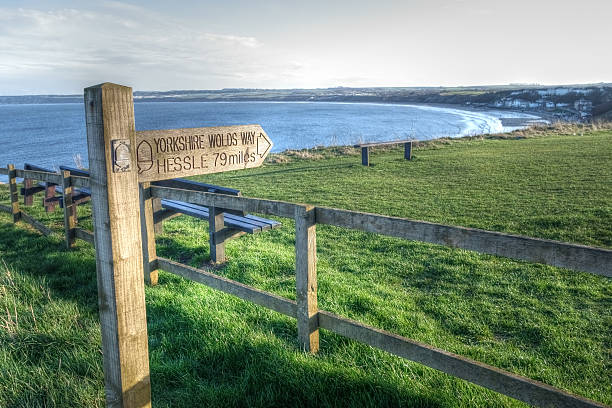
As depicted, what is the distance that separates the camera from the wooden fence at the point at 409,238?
2.18 m

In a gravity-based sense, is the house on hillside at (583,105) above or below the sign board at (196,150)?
above

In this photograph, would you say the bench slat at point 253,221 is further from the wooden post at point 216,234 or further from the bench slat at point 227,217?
the wooden post at point 216,234

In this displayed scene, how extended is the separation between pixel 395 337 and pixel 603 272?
47.3 inches

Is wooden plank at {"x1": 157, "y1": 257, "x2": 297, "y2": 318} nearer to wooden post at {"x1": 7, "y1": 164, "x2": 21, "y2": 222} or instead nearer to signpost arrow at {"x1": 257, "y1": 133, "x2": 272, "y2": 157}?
signpost arrow at {"x1": 257, "y1": 133, "x2": 272, "y2": 157}

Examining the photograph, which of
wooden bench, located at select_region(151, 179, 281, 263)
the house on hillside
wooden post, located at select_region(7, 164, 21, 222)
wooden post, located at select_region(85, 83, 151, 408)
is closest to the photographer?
wooden post, located at select_region(85, 83, 151, 408)

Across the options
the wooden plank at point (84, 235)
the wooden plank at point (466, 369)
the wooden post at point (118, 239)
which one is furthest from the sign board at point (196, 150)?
the wooden plank at point (84, 235)

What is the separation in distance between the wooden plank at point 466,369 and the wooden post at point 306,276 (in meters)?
0.15

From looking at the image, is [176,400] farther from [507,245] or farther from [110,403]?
[507,245]

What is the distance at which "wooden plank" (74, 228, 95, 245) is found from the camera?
598cm

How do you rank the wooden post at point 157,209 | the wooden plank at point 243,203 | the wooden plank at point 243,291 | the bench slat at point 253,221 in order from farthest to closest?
the wooden post at point 157,209
the bench slat at point 253,221
the wooden plank at point 243,291
the wooden plank at point 243,203

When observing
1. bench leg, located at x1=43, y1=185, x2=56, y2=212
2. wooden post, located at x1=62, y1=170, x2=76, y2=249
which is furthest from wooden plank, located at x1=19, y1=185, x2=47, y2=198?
wooden post, located at x1=62, y1=170, x2=76, y2=249

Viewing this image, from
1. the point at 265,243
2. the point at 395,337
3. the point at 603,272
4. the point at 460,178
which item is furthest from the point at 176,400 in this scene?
the point at 460,178

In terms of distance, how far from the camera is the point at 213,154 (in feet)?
8.62

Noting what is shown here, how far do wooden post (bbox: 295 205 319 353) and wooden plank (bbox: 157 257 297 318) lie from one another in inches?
5.1
